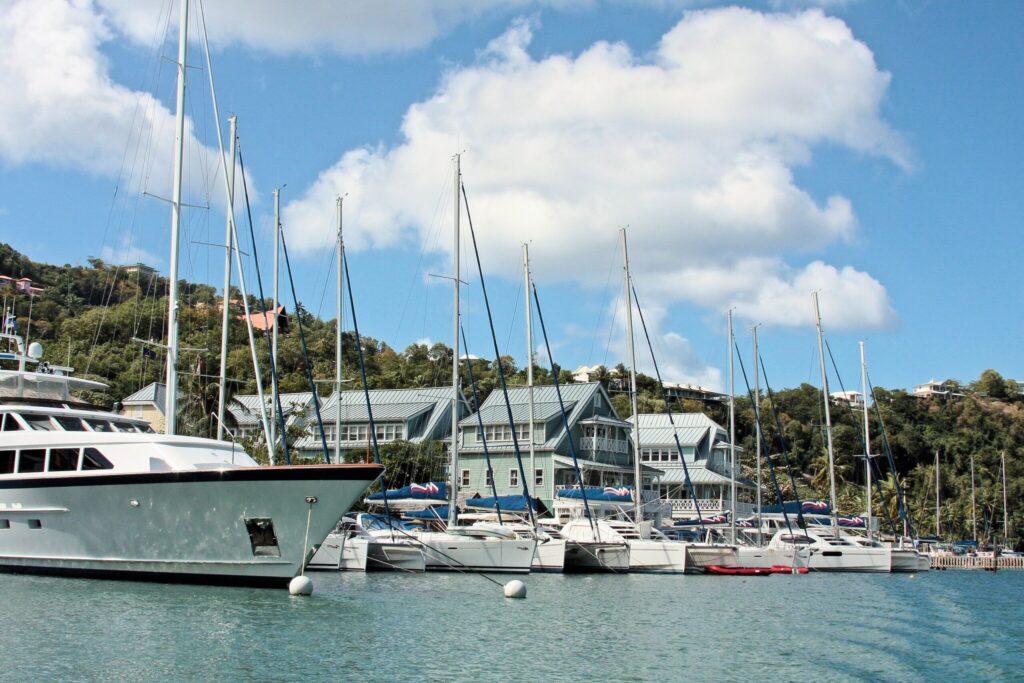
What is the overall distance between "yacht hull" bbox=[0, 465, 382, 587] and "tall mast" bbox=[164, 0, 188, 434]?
247cm

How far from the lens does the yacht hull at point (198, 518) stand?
23.4 metres

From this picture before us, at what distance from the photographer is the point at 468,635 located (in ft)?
66.5

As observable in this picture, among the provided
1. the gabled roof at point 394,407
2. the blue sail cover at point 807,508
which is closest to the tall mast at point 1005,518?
the blue sail cover at point 807,508

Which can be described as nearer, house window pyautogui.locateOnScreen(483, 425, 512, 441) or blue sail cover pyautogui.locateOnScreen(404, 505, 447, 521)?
blue sail cover pyautogui.locateOnScreen(404, 505, 447, 521)

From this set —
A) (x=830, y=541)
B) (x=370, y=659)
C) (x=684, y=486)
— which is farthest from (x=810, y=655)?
(x=684, y=486)

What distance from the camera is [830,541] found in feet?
169

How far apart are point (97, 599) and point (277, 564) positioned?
409 centimetres

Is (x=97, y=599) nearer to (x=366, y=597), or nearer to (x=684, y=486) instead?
(x=366, y=597)

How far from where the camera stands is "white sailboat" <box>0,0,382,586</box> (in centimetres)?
2344

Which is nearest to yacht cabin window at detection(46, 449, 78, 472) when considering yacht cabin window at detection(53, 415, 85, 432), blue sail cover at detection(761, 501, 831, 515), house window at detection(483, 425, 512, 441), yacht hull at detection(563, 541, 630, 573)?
yacht cabin window at detection(53, 415, 85, 432)

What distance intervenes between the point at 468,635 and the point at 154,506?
883cm

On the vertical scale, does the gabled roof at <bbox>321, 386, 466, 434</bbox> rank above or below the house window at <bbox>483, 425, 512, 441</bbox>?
above

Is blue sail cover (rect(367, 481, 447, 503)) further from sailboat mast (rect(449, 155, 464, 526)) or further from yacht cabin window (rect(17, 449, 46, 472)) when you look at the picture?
yacht cabin window (rect(17, 449, 46, 472))

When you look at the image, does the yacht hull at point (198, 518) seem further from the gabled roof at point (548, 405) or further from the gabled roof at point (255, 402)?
the gabled roof at point (255, 402)
